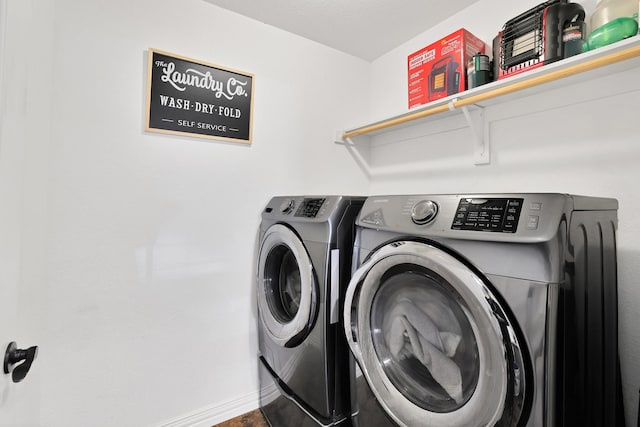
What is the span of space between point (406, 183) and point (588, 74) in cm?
108

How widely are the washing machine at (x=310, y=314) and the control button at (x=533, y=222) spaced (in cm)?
73

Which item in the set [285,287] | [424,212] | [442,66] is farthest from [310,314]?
[442,66]

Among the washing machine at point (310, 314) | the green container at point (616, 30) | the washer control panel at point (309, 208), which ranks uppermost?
the green container at point (616, 30)

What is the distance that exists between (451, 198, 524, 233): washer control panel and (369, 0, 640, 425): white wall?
801 millimetres

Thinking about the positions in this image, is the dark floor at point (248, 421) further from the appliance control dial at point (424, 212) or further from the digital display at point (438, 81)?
the digital display at point (438, 81)

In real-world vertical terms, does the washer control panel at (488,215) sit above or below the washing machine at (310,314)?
above

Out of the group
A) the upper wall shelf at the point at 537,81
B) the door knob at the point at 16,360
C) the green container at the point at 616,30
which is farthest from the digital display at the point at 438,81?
the door knob at the point at 16,360

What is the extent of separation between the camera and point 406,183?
84.2 inches

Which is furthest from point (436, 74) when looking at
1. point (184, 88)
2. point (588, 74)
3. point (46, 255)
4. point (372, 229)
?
point (46, 255)

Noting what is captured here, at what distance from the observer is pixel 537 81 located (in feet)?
3.89

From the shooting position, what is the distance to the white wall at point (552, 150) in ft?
3.92

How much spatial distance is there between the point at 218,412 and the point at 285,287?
2.77 ft

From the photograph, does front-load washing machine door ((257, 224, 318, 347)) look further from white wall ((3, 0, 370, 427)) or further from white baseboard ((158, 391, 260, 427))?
white baseboard ((158, 391, 260, 427))

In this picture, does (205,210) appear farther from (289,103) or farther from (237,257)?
(289,103)
